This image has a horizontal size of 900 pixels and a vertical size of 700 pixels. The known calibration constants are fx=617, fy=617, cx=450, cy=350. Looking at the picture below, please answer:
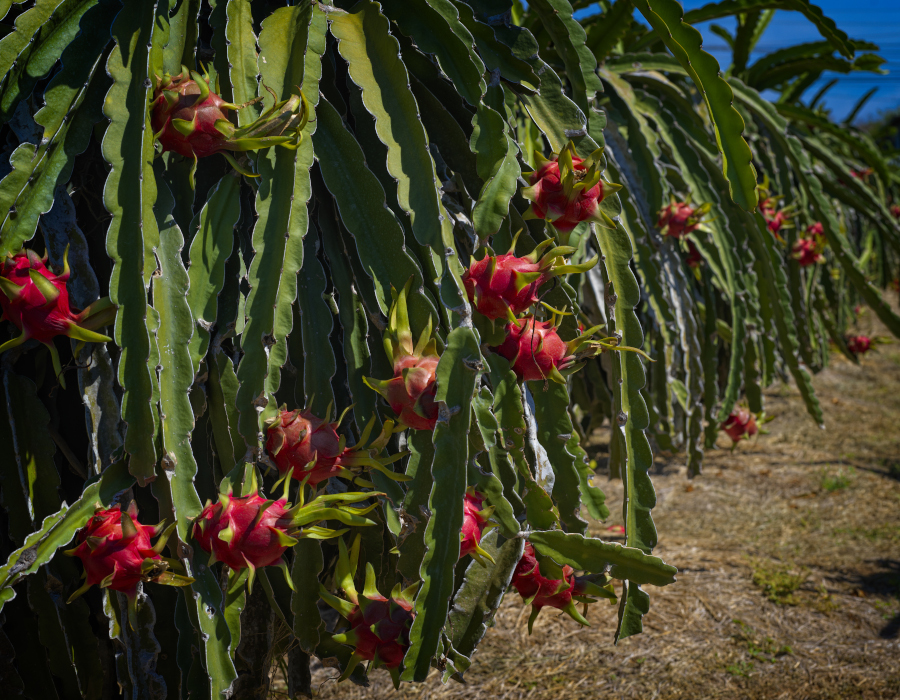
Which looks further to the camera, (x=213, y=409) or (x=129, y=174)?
(x=213, y=409)

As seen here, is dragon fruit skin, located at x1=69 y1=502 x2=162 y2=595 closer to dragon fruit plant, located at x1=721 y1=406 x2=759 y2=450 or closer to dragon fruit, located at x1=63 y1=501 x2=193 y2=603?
dragon fruit, located at x1=63 y1=501 x2=193 y2=603

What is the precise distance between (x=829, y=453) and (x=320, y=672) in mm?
3056

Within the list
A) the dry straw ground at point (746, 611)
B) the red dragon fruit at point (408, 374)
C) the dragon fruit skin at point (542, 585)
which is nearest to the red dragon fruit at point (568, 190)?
the red dragon fruit at point (408, 374)

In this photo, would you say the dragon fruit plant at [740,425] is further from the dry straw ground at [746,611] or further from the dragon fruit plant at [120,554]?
the dragon fruit plant at [120,554]

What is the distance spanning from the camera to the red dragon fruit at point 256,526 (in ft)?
2.51

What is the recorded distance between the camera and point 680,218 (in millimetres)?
1758

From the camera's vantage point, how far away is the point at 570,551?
2.96 ft

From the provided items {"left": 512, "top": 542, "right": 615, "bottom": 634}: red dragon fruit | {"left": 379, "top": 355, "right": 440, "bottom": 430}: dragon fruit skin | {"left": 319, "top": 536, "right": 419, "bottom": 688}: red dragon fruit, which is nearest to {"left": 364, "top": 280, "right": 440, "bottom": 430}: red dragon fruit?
{"left": 379, "top": 355, "right": 440, "bottom": 430}: dragon fruit skin

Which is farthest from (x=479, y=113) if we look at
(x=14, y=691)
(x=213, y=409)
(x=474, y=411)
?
(x=14, y=691)

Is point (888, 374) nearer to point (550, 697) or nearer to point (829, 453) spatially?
point (829, 453)

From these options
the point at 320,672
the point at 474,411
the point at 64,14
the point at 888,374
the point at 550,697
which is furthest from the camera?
the point at 888,374

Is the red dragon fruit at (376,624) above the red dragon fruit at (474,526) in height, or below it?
below

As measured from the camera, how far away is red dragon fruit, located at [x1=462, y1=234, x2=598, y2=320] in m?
0.84

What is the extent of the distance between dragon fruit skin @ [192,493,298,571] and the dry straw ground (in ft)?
3.08
